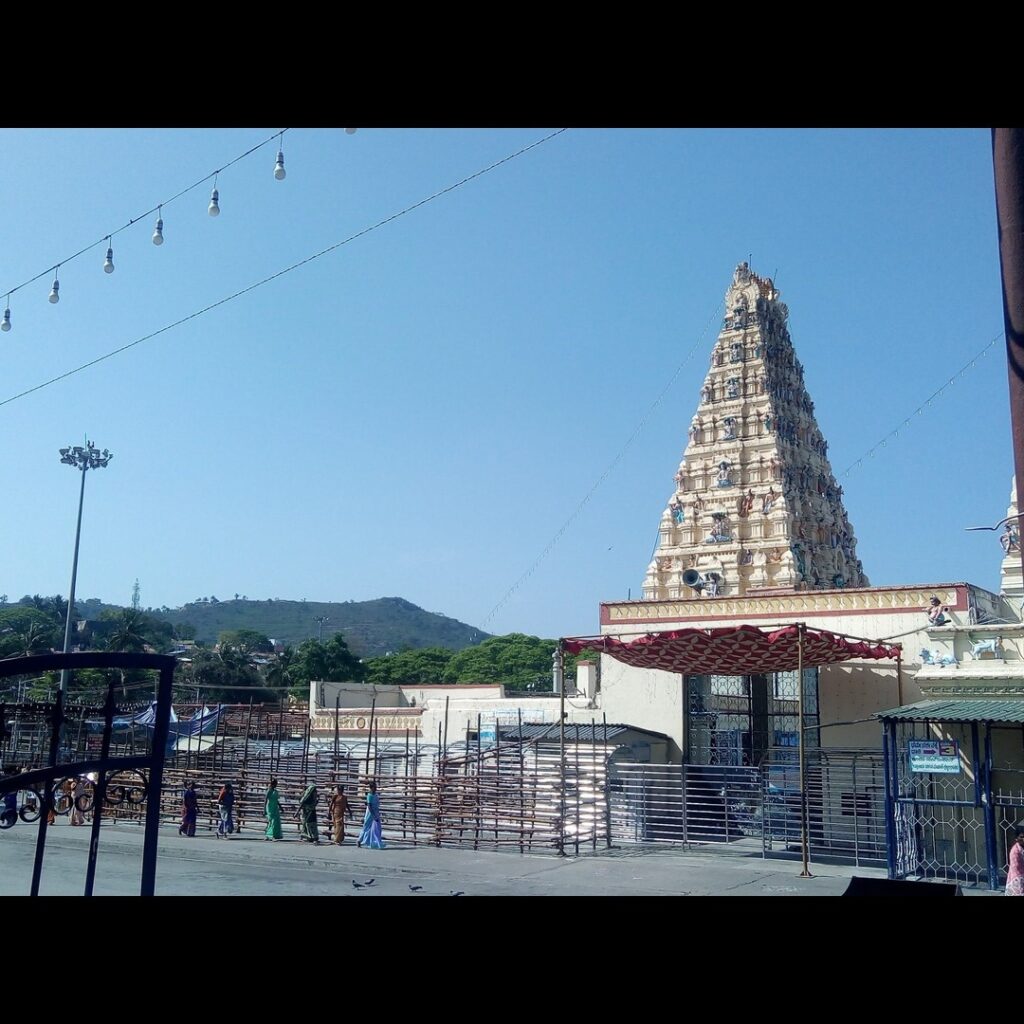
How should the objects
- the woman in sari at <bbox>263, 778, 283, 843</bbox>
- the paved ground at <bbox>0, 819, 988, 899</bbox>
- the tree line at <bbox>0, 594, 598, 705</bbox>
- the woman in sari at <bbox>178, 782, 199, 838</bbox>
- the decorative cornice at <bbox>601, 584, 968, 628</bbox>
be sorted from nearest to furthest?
the paved ground at <bbox>0, 819, 988, 899</bbox>, the decorative cornice at <bbox>601, 584, 968, 628</bbox>, the woman in sari at <bbox>263, 778, 283, 843</bbox>, the woman in sari at <bbox>178, 782, 199, 838</bbox>, the tree line at <bbox>0, 594, 598, 705</bbox>

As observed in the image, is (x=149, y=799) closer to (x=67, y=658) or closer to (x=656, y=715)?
(x=67, y=658)

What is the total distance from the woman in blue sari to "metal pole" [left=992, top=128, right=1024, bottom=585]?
14423 millimetres

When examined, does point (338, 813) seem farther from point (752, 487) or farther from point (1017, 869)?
point (752, 487)

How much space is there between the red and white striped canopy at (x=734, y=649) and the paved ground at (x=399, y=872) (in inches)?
138

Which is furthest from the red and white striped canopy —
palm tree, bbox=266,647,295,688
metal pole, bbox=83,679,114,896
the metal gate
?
palm tree, bbox=266,647,295,688

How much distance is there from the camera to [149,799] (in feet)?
17.0

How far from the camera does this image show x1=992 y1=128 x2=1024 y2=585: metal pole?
789 cm

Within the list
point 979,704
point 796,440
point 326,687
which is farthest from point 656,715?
point 796,440

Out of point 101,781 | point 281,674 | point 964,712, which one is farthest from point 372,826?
point 281,674

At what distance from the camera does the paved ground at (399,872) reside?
14219 millimetres

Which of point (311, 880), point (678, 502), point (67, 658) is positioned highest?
point (678, 502)

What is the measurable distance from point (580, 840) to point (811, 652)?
5484 millimetres

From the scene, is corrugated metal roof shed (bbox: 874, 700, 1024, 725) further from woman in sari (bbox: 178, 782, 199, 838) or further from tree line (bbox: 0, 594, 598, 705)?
tree line (bbox: 0, 594, 598, 705)

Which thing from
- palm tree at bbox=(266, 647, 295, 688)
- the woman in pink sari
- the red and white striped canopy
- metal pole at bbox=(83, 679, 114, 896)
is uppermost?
palm tree at bbox=(266, 647, 295, 688)
